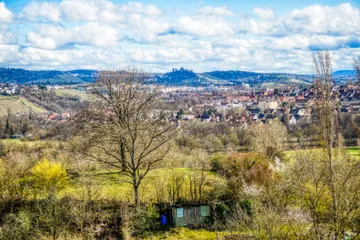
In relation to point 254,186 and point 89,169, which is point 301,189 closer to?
point 254,186

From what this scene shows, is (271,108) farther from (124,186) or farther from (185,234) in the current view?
(185,234)

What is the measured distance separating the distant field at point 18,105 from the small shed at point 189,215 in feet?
282

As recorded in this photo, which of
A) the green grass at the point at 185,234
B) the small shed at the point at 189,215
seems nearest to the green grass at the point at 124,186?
the small shed at the point at 189,215

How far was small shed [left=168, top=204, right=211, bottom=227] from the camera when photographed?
56.0ft

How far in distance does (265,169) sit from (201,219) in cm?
441

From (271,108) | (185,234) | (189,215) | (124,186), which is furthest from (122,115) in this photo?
(271,108)

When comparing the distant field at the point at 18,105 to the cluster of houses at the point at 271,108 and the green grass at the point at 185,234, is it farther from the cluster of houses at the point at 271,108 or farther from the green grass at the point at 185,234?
the green grass at the point at 185,234

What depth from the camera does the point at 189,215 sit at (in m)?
17.2

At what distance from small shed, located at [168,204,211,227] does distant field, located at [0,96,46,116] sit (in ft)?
282

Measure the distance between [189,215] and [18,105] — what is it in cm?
9530

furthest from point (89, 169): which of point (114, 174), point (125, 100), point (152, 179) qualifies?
point (125, 100)

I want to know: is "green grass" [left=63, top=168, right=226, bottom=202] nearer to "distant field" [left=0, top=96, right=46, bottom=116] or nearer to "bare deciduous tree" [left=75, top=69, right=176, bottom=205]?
"bare deciduous tree" [left=75, top=69, right=176, bottom=205]

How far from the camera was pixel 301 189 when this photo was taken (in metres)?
10.1

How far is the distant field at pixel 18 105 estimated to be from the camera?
Answer: 9431cm
